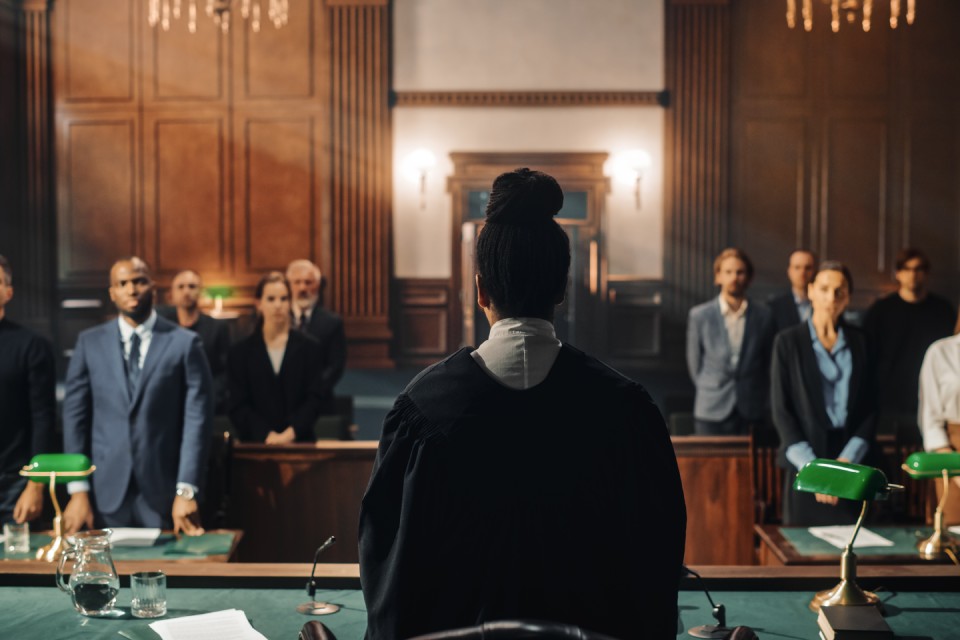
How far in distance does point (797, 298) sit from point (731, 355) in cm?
124

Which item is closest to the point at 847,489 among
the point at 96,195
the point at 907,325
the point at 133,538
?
the point at 133,538

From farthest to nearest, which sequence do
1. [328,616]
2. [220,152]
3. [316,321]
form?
1. [220,152]
2. [316,321]
3. [328,616]

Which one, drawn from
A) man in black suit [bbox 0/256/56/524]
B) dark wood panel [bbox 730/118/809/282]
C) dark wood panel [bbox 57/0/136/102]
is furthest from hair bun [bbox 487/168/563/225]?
dark wood panel [bbox 57/0/136/102]

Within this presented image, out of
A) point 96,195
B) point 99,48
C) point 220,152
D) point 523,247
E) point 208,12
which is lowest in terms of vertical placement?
point 523,247

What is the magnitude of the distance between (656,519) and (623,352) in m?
8.24

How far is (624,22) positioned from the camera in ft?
31.7

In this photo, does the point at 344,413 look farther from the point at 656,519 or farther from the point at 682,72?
the point at 682,72

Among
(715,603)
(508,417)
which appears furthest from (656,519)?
(715,603)

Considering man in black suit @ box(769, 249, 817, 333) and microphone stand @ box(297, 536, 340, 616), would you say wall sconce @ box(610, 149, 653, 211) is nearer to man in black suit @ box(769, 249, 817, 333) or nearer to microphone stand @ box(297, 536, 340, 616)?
man in black suit @ box(769, 249, 817, 333)

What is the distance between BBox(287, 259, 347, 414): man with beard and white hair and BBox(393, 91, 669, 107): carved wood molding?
4303mm

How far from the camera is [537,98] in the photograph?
963 cm

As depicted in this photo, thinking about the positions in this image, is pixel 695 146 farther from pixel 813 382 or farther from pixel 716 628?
pixel 716 628

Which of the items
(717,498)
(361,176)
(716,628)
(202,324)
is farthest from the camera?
(361,176)

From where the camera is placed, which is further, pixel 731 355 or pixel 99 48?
pixel 99 48
